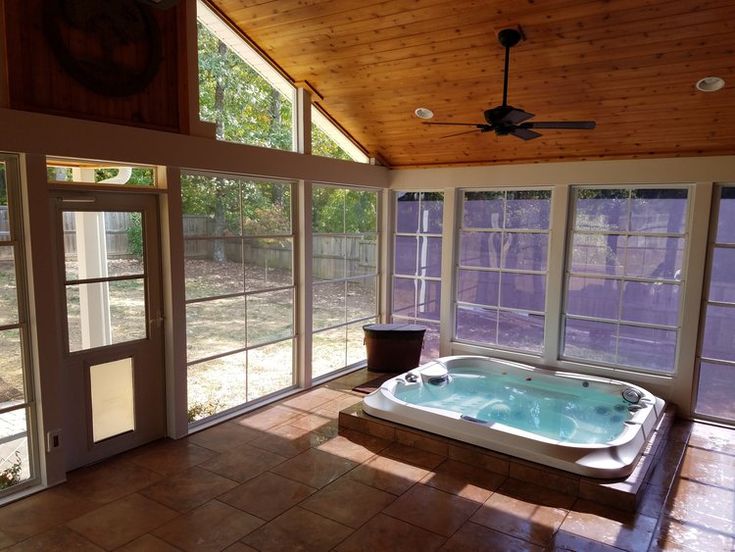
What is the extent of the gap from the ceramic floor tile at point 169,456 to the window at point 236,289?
0.42 metres

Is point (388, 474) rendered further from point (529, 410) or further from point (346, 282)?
point (346, 282)

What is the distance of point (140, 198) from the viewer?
171 inches

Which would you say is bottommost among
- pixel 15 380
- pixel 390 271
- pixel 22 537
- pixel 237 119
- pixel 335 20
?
pixel 22 537

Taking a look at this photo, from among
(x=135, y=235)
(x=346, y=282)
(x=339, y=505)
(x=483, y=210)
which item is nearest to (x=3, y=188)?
(x=135, y=235)

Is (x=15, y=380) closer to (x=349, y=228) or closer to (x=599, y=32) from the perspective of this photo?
(x=349, y=228)

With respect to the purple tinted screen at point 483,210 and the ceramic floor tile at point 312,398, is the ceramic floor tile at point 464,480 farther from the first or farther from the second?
the purple tinted screen at point 483,210

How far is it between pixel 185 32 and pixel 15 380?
9.70 feet

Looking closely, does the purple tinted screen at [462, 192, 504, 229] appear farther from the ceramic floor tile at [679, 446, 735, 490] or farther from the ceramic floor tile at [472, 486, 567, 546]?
the ceramic floor tile at [472, 486, 567, 546]

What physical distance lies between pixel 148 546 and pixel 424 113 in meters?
4.61

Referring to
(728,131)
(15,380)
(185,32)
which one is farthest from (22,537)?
(728,131)

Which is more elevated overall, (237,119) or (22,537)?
(237,119)

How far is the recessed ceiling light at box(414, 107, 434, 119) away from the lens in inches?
222

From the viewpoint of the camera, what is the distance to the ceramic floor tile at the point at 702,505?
11.7 feet

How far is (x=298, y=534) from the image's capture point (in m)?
3.38
